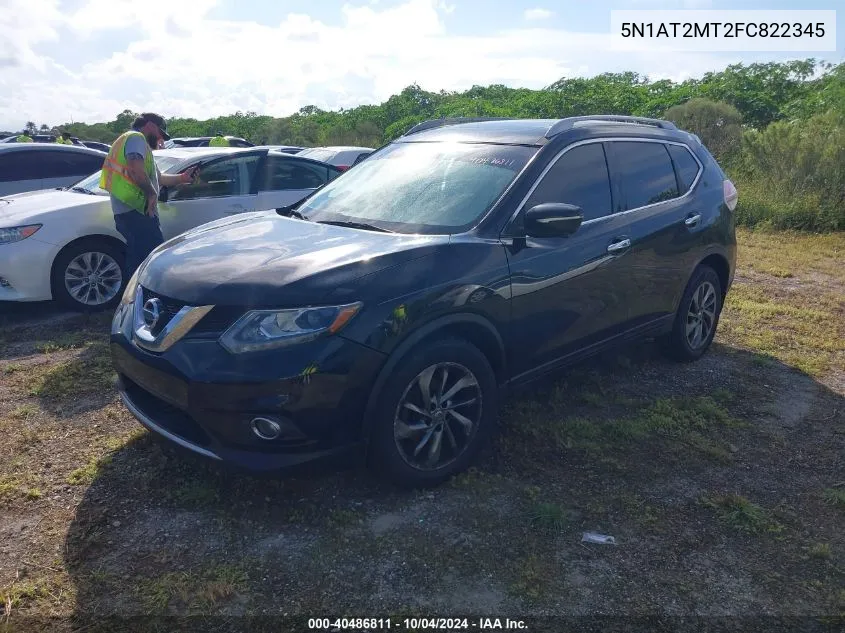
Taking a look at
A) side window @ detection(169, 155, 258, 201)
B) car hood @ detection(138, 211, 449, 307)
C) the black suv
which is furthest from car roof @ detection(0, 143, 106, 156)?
car hood @ detection(138, 211, 449, 307)

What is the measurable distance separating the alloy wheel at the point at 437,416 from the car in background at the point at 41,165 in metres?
6.71

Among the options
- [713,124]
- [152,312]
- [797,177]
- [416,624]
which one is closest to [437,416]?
[416,624]

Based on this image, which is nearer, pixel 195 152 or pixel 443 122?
pixel 443 122

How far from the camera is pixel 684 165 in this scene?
194 inches

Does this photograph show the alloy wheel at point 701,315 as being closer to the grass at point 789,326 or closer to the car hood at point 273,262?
the grass at point 789,326

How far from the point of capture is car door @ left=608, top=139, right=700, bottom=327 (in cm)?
427

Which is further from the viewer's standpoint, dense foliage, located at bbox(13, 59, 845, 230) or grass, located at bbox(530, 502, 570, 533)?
dense foliage, located at bbox(13, 59, 845, 230)

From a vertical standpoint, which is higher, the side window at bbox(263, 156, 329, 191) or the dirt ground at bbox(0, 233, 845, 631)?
the side window at bbox(263, 156, 329, 191)

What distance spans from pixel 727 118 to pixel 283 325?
56.9 ft

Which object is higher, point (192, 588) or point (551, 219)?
point (551, 219)

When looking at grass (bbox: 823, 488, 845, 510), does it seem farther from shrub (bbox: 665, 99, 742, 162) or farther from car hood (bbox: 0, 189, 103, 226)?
shrub (bbox: 665, 99, 742, 162)

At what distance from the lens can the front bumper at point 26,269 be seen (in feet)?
19.1

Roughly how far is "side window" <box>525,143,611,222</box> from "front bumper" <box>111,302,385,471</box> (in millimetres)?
1465

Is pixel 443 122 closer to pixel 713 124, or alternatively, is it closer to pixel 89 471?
pixel 89 471
